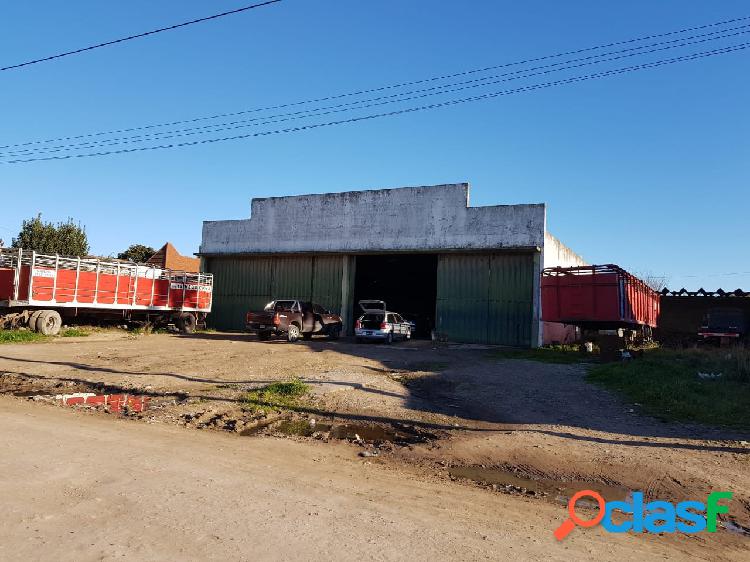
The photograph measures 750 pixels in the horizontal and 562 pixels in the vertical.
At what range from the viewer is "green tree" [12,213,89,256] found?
48531 millimetres

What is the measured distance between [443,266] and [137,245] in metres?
49.3

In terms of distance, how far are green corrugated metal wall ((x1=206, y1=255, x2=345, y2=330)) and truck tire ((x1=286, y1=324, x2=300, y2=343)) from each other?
5858 millimetres

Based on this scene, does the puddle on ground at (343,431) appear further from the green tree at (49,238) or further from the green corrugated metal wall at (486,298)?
the green tree at (49,238)

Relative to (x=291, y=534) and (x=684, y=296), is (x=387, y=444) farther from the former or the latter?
(x=684, y=296)

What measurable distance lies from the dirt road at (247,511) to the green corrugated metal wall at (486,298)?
66.1 ft

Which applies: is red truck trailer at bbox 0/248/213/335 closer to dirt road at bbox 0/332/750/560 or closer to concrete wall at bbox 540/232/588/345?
dirt road at bbox 0/332/750/560

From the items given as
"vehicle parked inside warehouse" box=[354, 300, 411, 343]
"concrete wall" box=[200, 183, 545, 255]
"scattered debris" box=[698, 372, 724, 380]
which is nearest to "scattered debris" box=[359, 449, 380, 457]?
"scattered debris" box=[698, 372, 724, 380]

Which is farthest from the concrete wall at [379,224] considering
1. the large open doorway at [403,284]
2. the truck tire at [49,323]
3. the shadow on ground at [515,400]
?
the truck tire at [49,323]

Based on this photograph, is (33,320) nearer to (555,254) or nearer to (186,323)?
(186,323)

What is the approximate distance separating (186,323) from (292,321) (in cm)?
800

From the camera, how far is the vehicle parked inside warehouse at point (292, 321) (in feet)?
77.0

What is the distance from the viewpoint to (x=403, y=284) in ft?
120

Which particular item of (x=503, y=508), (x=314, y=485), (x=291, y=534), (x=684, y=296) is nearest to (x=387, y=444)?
(x=314, y=485)

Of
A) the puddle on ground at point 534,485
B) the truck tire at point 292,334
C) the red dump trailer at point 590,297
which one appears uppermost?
the red dump trailer at point 590,297
